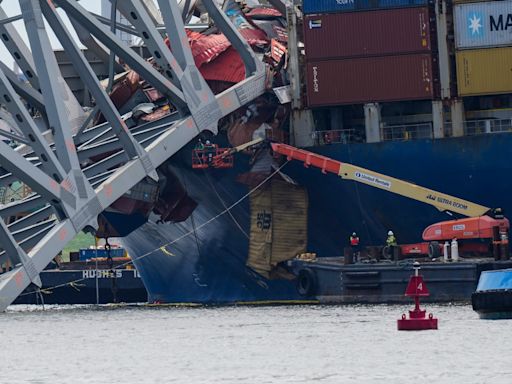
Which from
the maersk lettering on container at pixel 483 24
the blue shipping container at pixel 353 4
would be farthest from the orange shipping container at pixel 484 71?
the blue shipping container at pixel 353 4

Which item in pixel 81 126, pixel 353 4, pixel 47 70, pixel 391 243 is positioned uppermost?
pixel 353 4

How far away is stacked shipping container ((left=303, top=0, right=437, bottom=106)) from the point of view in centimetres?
7906

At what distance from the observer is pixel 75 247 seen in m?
187

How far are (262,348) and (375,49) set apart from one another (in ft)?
89.4

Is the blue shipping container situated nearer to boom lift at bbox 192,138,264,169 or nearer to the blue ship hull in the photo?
the blue ship hull

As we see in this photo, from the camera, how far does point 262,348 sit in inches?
2157

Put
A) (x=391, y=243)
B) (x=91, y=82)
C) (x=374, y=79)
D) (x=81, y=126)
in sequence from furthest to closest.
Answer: (x=81, y=126) → (x=374, y=79) → (x=391, y=243) → (x=91, y=82)

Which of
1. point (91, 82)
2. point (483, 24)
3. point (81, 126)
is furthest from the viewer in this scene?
point (81, 126)

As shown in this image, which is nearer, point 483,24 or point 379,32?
point 483,24

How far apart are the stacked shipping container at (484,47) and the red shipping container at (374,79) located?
5.14 ft

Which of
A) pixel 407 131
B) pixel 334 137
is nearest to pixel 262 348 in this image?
pixel 334 137

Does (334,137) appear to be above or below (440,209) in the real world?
above

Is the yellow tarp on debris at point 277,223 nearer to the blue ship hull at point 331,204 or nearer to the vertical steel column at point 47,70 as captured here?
the blue ship hull at point 331,204

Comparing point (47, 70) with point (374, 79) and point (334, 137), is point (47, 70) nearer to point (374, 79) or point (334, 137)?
point (374, 79)
